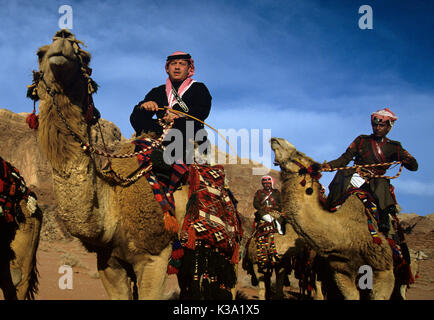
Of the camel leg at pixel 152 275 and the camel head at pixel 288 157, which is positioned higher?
the camel head at pixel 288 157

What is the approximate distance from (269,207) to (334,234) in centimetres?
417

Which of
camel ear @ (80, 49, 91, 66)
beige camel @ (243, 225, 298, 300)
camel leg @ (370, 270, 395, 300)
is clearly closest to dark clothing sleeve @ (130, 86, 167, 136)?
camel ear @ (80, 49, 91, 66)

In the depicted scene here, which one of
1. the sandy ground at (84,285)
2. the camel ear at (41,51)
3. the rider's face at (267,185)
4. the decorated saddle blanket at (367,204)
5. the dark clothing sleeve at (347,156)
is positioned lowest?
the sandy ground at (84,285)

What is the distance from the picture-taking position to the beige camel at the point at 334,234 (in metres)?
5.18

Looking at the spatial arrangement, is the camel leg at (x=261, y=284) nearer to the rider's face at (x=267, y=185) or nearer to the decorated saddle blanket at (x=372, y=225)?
the rider's face at (x=267, y=185)

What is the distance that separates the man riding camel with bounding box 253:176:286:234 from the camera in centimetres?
890

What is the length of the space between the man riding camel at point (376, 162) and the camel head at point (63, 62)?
3466 millimetres

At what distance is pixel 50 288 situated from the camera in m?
9.77

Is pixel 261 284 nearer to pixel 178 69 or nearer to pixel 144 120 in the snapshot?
pixel 144 120

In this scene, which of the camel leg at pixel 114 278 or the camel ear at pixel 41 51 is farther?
the camel leg at pixel 114 278

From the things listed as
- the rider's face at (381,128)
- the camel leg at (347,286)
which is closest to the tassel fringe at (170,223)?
the camel leg at (347,286)

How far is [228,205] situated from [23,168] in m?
32.7

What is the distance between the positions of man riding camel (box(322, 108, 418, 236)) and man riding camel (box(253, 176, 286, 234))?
3.11 metres
